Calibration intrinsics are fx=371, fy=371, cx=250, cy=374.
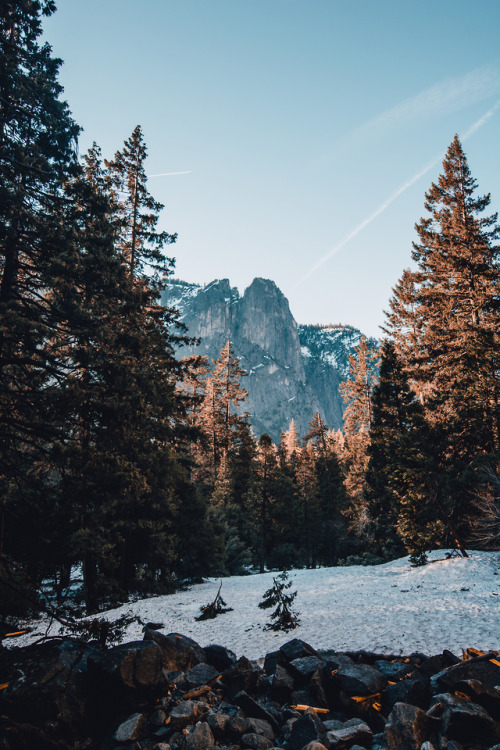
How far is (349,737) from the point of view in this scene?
4.48 metres

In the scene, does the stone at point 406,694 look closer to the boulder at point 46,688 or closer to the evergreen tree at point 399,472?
the boulder at point 46,688

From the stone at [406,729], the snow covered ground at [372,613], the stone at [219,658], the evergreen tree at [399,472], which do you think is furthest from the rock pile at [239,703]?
the evergreen tree at [399,472]

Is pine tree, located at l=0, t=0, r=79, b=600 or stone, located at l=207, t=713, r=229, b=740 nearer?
stone, located at l=207, t=713, r=229, b=740

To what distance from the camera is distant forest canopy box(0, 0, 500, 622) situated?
8.06 m

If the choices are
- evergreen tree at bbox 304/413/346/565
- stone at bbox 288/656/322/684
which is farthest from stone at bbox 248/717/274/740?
evergreen tree at bbox 304/413/346/565

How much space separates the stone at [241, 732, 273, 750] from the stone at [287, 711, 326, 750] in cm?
27

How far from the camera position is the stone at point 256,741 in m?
4.55

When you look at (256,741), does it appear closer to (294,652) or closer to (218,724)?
(218,724)

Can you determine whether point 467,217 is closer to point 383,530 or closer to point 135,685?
point 383,530

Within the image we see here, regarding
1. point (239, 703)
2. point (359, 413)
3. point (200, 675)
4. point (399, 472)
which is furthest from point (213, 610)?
point (359, 413)

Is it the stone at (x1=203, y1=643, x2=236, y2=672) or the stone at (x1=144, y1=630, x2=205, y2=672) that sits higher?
the stone at (x1=144, y1=630, x2=205, y2=672)

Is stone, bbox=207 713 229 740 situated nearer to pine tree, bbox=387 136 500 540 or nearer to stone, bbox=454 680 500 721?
stone, bbox=454 680 500 721

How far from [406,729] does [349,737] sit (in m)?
0.74

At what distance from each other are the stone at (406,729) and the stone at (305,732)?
2.66ft
